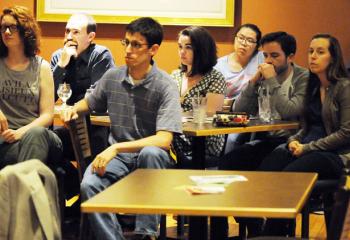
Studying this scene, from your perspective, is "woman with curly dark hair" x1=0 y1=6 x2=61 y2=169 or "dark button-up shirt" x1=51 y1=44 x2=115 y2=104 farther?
"dark button-up shirt" x1=51 y1=44 x2=115 y2=104

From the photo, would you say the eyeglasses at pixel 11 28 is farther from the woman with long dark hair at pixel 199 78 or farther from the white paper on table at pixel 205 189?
the white paper on table at pixel 205 189

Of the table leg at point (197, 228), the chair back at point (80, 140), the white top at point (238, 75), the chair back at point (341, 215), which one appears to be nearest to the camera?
the chair back at point (341, 215)

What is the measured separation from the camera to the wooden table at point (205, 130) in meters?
3.91

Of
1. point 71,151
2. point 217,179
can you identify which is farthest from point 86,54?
point 217,179

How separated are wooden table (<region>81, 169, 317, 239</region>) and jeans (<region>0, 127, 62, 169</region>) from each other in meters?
1.18

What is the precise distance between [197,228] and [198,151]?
2.23 ft

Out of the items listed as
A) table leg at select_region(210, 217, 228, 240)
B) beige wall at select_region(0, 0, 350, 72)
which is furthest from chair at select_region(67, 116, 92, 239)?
beige wall at select_region(0, 0, 350, 72)

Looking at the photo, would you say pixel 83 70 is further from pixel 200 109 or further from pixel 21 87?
pixel 200 109

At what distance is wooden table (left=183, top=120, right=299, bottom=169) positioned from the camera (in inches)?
154

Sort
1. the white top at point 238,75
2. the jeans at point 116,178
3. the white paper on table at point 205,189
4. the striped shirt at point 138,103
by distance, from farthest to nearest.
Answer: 1. the white top at point 238,75
2. the striped shirt at point 138,103
3. the jeans at point 116,178
4. the white paper on table at point 205,189

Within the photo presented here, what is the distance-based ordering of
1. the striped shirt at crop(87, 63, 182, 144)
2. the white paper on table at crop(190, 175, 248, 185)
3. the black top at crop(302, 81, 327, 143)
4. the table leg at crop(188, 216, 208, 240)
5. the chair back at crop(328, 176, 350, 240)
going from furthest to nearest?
the black top at crop(302, 81, 327, 143), the striped shirt at crop(87, 63, 182, 144), the table leg at crop(188, 216, 208, 240), the white paper on table at crop(190, 175, 248, 185), the chair back at crop(328, 176, 350, 240)

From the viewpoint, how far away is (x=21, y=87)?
4.36 m

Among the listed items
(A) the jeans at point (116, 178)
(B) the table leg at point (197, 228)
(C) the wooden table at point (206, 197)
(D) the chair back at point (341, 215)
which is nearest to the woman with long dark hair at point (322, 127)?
(B) the table leg at point (197, 228)

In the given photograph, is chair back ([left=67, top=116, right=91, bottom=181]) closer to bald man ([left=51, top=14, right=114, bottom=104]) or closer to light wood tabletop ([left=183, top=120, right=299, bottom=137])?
light wood tabletop ([left=183, top=120, right=299, bottom=137])
